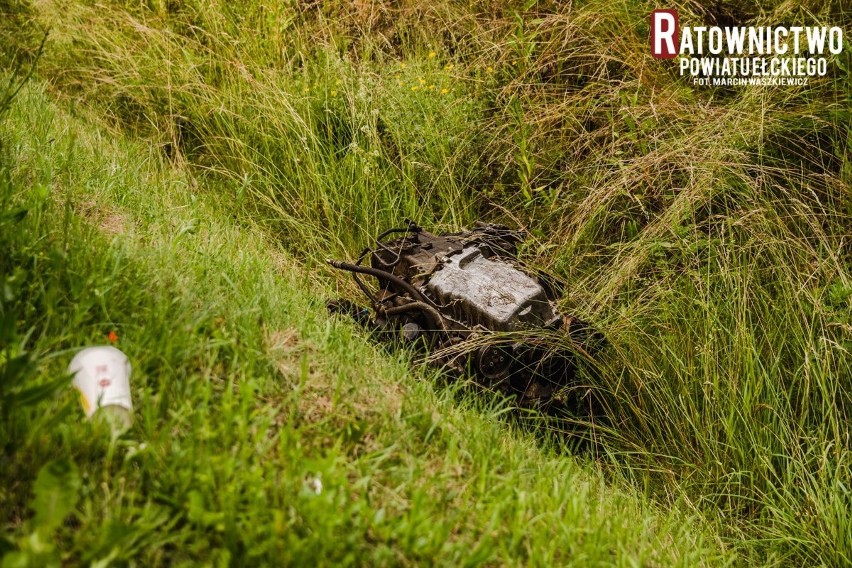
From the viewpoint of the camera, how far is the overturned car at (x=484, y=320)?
305cm

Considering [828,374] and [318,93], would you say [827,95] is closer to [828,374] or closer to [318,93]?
[828,374]

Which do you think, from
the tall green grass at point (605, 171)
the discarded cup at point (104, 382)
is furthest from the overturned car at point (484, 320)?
the discarded cup at point (104, 382)

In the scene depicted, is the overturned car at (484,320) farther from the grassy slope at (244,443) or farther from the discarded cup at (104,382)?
the discarded cup at (104,382)

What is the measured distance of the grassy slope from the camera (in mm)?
1670

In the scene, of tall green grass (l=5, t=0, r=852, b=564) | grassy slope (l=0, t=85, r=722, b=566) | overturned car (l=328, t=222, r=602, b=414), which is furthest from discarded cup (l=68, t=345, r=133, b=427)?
tall green grass (l=5, t=0, r=852, b=564)

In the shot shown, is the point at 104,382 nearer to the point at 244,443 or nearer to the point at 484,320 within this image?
the point at 244,443

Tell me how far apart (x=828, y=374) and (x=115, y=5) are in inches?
206

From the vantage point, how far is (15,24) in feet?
17.7

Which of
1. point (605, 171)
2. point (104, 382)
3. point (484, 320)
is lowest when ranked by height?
point (484, 320)

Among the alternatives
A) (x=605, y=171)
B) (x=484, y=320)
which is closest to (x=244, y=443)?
(x=484, y=320)

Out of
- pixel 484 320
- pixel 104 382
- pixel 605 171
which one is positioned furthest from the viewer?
pixel 605 171

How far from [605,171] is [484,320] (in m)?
1.36

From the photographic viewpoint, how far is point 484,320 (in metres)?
3.08

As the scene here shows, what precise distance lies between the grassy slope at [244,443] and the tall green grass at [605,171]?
0.51 metres
